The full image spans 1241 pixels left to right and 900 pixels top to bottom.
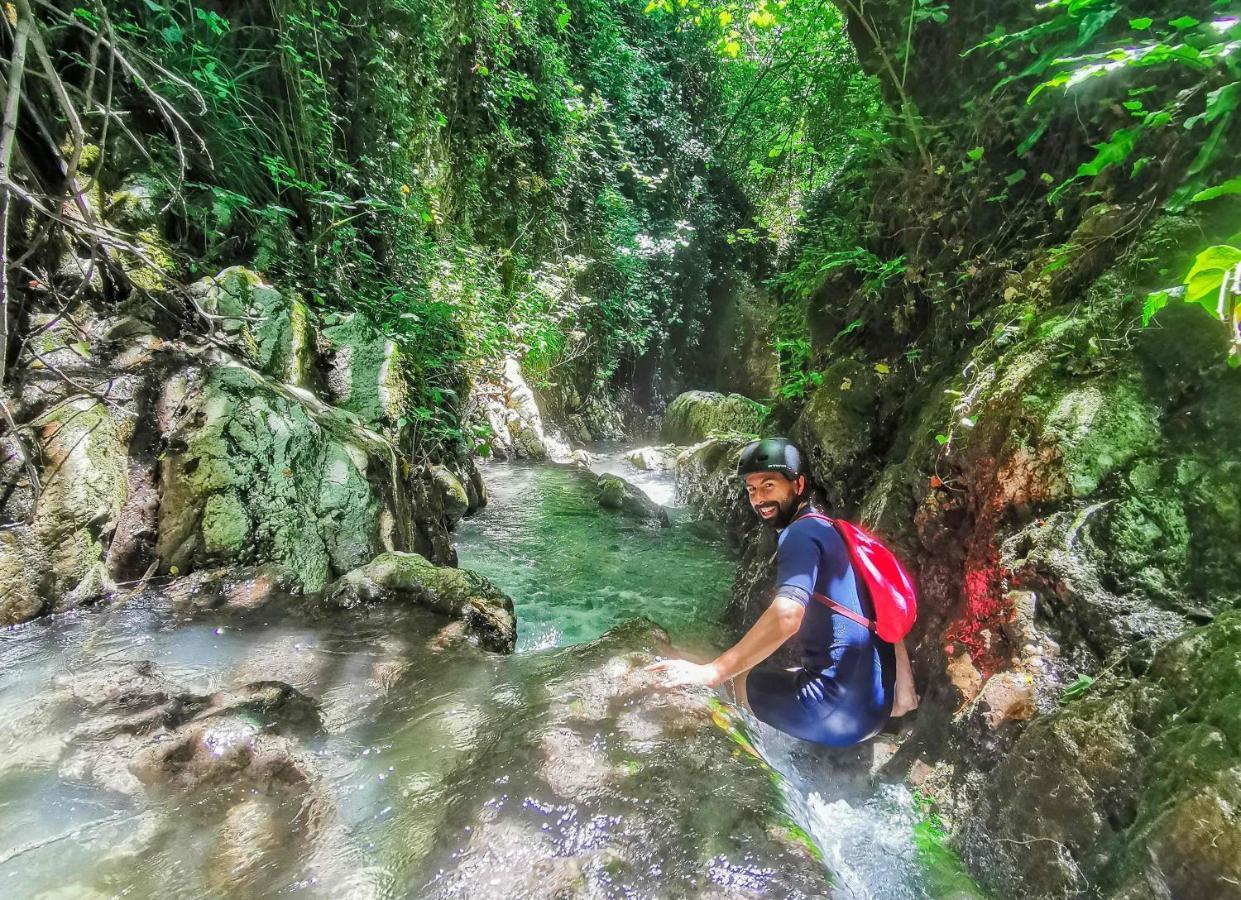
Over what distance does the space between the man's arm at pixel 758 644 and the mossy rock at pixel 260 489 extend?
3.35m

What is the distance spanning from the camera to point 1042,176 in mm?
3959

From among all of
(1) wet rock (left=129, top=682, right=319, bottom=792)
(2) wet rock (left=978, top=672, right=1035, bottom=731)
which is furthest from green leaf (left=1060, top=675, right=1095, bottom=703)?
(1) wet rock (left=129, top=682, right=319, bottom=792)

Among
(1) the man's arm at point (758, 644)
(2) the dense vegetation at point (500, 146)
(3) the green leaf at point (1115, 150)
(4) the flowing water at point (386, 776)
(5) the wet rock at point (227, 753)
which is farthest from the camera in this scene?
(2) the dense vegetation at point (500, 146)

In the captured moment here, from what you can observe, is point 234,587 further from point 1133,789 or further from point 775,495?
point 1133,789

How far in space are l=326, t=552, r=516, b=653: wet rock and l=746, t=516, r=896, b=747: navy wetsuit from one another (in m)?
2.11

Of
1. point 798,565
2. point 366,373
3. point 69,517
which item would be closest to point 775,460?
point 798,565

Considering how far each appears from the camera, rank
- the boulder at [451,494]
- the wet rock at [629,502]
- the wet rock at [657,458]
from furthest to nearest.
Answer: the wet rock at [657,458] → the wet rock at [629,502] → the boulder at [451,494]

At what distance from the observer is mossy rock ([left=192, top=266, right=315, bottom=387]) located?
209 inches

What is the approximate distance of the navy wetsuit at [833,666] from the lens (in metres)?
2.75

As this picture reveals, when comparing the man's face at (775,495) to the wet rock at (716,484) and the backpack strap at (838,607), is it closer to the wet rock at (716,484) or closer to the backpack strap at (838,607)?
the backpack strap at (838,607)

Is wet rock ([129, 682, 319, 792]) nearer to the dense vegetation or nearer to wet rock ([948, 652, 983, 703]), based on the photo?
the dense vegetation

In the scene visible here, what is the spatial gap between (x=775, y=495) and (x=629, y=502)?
22.9 ft

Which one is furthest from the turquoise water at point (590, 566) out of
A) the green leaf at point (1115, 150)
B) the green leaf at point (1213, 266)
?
the green leaf at point (1115, 150)

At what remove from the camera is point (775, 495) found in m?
2.99
